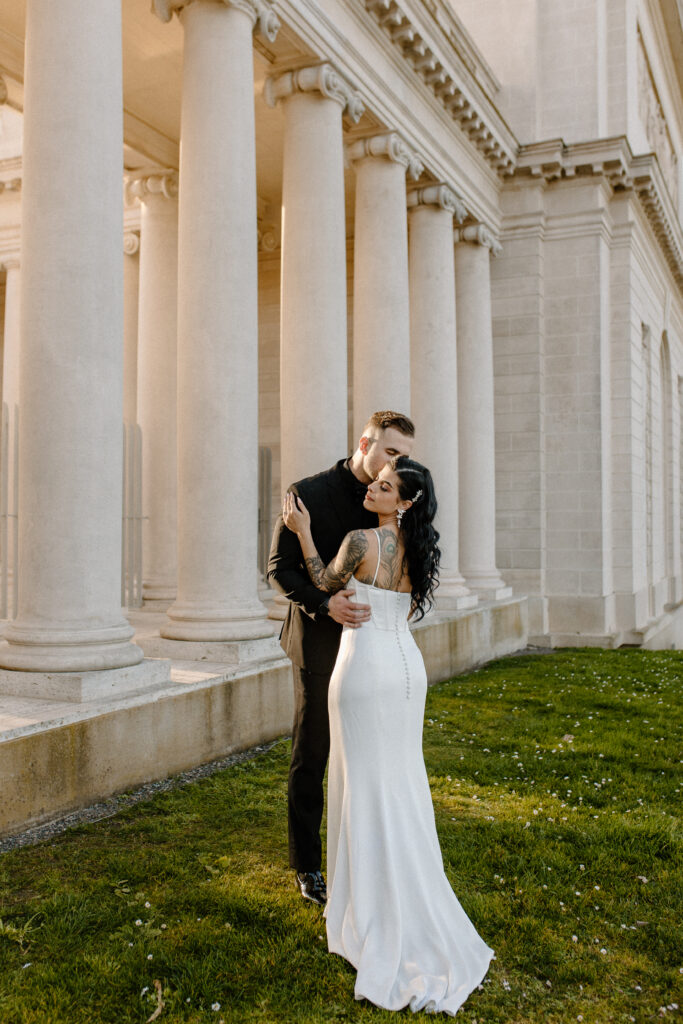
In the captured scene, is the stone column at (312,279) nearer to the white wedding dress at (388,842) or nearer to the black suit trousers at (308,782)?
the black suit trousers at (308,782)

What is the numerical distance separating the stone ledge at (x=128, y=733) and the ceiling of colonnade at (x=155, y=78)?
11.1 m

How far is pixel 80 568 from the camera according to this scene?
33.3 feet

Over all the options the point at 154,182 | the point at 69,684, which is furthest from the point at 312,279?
the point at 69,684

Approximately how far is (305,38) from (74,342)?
28.9ft

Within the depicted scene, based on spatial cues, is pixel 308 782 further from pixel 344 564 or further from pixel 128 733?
pixel 128 733

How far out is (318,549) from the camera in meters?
→ 7.83

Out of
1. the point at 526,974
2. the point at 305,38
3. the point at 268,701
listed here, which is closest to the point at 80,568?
the point at 268,701

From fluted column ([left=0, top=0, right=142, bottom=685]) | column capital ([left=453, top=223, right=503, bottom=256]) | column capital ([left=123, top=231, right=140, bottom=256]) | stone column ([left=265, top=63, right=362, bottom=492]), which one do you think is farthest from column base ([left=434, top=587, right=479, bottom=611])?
column capital ([left=123, top=231, right=140, bottom=256])

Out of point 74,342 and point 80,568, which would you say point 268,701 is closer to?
point 80,568

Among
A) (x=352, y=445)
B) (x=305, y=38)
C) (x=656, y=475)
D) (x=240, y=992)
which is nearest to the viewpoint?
(x=240, y=992)

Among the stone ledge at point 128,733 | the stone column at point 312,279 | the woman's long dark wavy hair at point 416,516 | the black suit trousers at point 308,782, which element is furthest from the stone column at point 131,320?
the woman's long dark wavy hair at point 416,516

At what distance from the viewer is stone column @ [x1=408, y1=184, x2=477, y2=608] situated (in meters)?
22.3

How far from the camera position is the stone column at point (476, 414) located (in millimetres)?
24906

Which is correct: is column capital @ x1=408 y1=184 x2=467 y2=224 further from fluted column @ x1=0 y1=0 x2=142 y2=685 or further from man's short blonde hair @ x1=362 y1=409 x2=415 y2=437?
man's short blonde hair @ x1=362 y1=409 x2=415 y2=437
